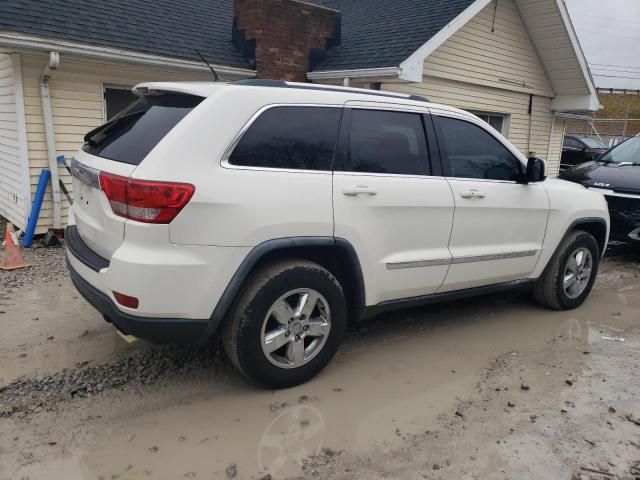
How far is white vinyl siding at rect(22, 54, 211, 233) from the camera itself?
23.5 feet

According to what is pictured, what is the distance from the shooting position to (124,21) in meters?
8.17

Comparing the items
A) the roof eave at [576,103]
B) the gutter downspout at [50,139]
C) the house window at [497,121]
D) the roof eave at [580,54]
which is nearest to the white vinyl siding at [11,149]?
the gutter downspout at [50,139]

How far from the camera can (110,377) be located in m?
3.62

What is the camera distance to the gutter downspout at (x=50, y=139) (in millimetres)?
7168

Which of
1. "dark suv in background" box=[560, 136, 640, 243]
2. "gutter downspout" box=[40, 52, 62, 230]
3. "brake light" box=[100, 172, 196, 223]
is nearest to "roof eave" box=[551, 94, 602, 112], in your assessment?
"dark suv in background" box=[560, 136, 640, 243]

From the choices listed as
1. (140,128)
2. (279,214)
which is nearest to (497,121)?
(279,214)

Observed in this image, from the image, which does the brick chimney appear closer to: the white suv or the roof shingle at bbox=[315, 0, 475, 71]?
the roof shingle at bbox=[315, 0, 475, 71]

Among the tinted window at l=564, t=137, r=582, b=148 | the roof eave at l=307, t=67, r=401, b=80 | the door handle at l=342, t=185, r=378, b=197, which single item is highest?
the roof eave at l=307, t=67, r=401, b=80

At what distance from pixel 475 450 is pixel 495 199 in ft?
6.85

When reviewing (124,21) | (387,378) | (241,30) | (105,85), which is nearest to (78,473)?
(387,378)

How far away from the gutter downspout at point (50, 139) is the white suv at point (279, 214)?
413 cm

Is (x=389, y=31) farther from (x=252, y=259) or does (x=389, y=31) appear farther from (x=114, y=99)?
(x=252, y=259)

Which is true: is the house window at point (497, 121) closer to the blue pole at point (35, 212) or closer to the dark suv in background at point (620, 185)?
the dark suv in background at point (620, 185)

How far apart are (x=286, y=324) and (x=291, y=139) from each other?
1.16m
